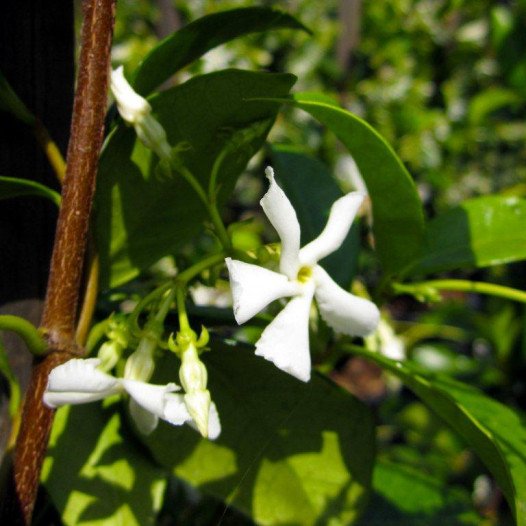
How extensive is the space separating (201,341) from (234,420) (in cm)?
13

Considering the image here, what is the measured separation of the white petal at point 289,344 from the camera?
415 millimetres

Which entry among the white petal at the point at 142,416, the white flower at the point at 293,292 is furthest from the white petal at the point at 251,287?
the white petal at the point at 142,416

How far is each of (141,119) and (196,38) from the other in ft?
0.27

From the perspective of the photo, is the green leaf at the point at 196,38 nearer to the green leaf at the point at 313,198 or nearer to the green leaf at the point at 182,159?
the green leaf at the point at 182,159

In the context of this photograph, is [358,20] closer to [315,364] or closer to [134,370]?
[315,364]

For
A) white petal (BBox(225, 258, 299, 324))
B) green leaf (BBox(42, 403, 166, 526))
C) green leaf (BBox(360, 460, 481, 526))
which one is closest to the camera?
white petal (BBox(225, 258, 299, 324))

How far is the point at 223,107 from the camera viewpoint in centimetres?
51

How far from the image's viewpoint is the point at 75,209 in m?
0.45

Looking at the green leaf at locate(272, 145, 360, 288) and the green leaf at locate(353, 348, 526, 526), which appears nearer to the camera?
the green leaf at locate(353, 348, 526, 526)

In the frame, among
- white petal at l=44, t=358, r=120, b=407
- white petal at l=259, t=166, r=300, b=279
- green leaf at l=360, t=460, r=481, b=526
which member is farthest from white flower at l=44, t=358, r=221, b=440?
green leaf at l=360, t=460, r=481, b=526

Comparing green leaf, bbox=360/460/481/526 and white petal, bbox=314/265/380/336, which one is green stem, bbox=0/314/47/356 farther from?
green leaf, bbox=360/460/481/526

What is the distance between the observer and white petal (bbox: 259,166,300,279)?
425mm

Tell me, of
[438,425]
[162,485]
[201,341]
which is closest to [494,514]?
[438,425]

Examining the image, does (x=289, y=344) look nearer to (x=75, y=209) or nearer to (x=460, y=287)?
(x=75, y=209)
